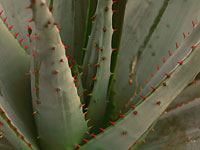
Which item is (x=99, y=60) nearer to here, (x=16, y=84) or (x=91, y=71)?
(x=91, y=71)

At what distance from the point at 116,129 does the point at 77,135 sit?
109 millimetres

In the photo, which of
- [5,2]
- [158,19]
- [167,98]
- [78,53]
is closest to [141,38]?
[158,19]

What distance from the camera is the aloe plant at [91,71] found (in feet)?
1.89

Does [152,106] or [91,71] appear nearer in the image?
[152,106]

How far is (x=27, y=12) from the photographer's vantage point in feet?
2.84

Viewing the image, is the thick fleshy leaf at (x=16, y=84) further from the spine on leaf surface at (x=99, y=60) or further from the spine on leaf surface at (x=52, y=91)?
the spine on leaf surface at (x=99, y=60)

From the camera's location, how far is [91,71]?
0.75m

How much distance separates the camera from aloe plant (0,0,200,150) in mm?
575

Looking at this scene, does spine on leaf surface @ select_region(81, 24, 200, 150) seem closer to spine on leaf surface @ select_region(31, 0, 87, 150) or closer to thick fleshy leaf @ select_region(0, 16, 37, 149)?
spine on leaf surface @ select_region(31, 0, 87, 150)

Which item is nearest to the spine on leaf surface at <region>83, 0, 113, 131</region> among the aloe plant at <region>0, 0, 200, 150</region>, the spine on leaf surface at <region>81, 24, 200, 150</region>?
the aloe plant at <region>0, 0, 200, 150</region>

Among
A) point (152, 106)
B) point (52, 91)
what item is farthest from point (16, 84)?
point (152, 106)

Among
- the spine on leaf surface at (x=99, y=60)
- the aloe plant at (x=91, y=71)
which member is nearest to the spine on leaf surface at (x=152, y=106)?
the aloe plant at (x=91, y=71)

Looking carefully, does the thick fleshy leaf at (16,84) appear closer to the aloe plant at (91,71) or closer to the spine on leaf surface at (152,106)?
the aloe plant at (91,71)

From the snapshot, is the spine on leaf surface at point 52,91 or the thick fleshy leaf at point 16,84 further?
the thick fleshy leaf at point 16,84
